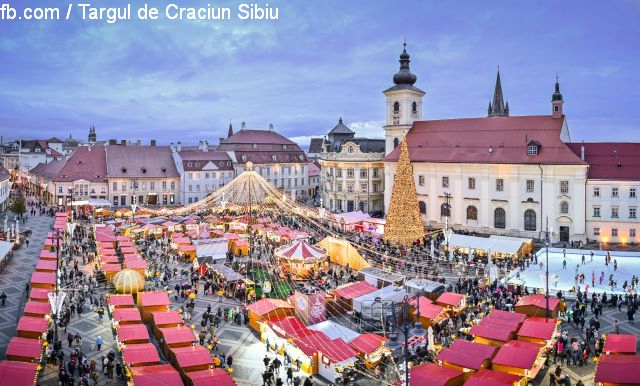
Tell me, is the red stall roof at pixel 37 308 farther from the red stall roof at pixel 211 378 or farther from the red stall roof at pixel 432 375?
the red stall roof at pixel 432 375

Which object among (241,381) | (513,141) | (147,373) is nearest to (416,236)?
(513,141)

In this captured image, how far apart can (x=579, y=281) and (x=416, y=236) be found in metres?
11.0

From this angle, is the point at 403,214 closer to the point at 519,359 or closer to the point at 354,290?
the point at 354,290

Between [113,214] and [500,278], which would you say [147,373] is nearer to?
[500,278]

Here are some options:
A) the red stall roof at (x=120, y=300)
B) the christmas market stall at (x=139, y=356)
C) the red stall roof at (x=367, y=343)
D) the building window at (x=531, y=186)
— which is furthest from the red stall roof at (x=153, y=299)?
the building window at (x=531, y=186)

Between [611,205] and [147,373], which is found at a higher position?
[611,205]

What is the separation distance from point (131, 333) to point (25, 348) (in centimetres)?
369

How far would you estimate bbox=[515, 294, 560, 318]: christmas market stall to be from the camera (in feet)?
79.2

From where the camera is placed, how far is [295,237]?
42.0m

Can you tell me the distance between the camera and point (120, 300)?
25.5m

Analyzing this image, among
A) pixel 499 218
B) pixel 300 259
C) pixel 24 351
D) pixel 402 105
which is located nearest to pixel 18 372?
pixel 24 351

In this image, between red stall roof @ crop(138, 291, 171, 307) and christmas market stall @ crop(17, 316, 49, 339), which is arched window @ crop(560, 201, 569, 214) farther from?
christmas market stall @ crop(17, 316, 49, 339)

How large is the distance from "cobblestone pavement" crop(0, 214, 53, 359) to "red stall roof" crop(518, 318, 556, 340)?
20.7 metres

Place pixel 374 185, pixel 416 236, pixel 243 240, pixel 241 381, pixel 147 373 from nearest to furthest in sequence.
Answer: pixel 147 373, pixel 241 381, pixel 416 236, pixel 243 240, pixel 374 185
